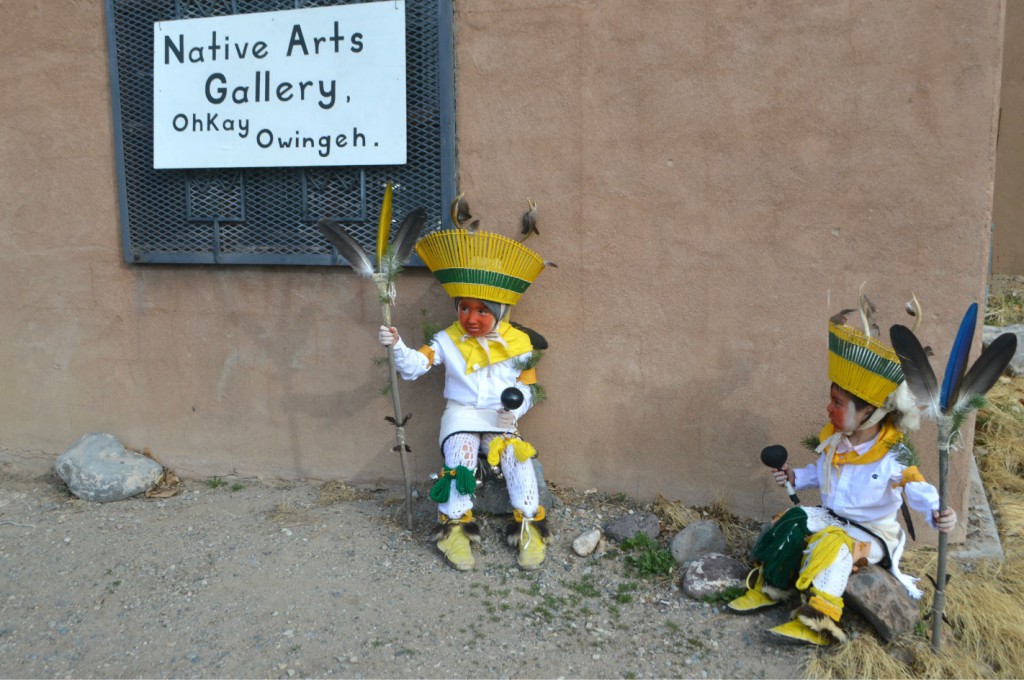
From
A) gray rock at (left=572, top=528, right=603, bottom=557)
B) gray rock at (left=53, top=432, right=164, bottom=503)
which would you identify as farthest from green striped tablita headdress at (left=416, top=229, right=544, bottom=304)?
gray rock at (left=53, top=432, right=164, bottom=503)

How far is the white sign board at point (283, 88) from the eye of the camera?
4230mm

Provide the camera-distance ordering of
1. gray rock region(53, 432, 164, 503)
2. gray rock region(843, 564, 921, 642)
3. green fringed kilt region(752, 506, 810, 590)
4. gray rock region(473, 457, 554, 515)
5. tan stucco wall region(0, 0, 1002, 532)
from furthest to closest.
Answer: gray rock region(53, 432, 164, 503) → gray rock region(473, 457, 554, 515) → tan stucco wall region(0, 0, 1002, 532) → green fringed kilt region(752, 506, 810, 590) → gray rock region(843, 564, 921, 642)

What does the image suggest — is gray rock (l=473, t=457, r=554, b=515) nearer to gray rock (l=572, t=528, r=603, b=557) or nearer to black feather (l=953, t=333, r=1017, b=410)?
gray rock (l=572, t=528, r=603, b=557)

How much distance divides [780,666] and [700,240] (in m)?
1.91

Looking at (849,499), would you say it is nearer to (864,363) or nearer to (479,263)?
(864,363)

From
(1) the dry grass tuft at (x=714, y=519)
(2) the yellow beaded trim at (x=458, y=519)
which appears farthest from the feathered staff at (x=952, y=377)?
(2) the yellow beaded trim at (x=458, y=519)

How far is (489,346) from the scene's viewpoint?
3.96m

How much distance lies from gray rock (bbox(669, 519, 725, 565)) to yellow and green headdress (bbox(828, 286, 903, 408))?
98 centimetres

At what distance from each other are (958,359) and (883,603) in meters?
0.96

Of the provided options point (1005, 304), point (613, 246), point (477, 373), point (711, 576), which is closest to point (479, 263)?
point (477, 373)

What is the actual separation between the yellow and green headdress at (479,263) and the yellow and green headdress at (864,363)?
1.39 meters

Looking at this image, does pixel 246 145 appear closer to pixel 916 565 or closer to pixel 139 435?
pixel 139 435

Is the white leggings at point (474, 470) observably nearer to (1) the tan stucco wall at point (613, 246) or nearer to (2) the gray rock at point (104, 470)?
(1) the tan stucco wall at point (613, 246)

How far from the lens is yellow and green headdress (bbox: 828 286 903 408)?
305 centimetres
